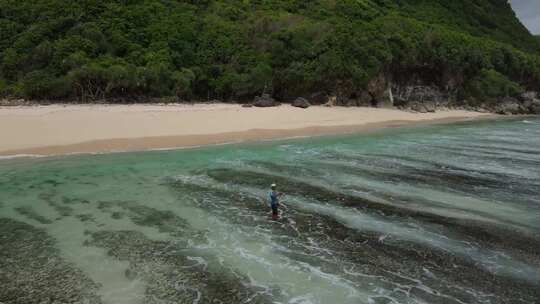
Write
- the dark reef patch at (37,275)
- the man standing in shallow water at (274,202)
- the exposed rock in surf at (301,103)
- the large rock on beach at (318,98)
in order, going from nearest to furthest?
1. the dark reef patch at (37,275)
2. the man standing in shallow water at (274,202)
3. the exposed rock in surf at (301,103)
4. the large rock on beach at (318,98)

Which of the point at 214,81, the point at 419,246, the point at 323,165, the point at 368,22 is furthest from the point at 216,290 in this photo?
the point at 368,22

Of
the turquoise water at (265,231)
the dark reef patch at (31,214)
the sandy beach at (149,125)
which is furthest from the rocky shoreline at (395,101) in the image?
the dark reef patch at (31,214)

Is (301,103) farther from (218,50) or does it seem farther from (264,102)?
(218,50)

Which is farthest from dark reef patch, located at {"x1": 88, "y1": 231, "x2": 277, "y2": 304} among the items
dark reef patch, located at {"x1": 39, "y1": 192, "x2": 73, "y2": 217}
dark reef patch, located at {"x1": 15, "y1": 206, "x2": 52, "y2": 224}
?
dark reef patch, located at {"x1": 39, "y1": 192, "x2": 73, "y2": 217}

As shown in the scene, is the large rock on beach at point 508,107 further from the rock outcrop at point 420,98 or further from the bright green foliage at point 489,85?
the rock outcrop at point 420,98

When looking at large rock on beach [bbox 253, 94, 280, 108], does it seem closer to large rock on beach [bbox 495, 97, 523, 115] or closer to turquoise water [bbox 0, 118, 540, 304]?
turquoise water [bbox 0, 118, 540, 304]

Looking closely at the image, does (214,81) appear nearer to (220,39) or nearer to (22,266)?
(220,39)
